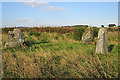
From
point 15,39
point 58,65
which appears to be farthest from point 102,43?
point 15,39

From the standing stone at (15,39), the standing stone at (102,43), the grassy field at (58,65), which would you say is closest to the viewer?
the grassy field at (58,65)

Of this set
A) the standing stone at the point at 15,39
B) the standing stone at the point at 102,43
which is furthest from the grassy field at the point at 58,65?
the standing stone at the point at 15,39

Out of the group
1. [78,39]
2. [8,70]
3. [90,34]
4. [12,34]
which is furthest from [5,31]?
[8,70]

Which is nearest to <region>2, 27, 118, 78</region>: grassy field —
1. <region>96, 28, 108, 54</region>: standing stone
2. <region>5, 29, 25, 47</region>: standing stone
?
<region>96, 28, 108, 54</region>: standing stone

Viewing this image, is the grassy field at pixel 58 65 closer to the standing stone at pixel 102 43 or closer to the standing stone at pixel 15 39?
the standing stone at pixel 102 43

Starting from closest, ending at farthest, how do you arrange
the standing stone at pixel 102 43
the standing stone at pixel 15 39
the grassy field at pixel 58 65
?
the grassy field at pixel 58 65 < the standing stone at pixel 102 43 < the standing stone at pixel 15 39

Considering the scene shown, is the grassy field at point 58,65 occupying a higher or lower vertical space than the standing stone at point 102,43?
lower

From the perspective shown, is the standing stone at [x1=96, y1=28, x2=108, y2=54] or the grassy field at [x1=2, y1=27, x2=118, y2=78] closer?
the grassy field at [x1=2, y1=27, x2=118, y2=78]

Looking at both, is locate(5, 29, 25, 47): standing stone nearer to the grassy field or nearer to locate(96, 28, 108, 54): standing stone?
the grassy field

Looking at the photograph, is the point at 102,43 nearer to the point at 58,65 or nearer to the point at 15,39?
the point at 58,65

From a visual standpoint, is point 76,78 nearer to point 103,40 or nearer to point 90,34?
point 103,40

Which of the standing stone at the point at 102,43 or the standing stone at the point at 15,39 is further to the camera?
the standing stone at the point at 15,39

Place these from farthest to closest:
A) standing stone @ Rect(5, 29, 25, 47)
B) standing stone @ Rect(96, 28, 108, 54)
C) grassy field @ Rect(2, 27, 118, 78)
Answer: standing stone @ Rect(5, 29, 25, 47) → standing stone @ Rect(96, 28, 108, 54) → grassy field @ Rect(2, 27, 118, 78)

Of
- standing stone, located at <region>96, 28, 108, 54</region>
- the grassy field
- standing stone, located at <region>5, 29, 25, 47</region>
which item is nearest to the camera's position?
the grassy field
